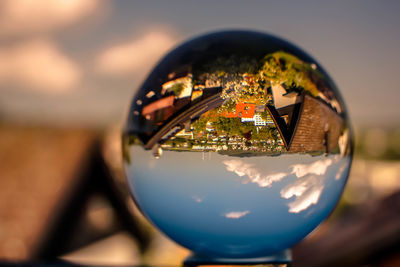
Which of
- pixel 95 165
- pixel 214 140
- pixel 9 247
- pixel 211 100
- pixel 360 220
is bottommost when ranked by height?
pixel 9 247

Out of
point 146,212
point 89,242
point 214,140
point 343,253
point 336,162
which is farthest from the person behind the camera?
point 89,242

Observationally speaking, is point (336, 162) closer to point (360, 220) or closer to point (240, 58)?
point (240, 58)

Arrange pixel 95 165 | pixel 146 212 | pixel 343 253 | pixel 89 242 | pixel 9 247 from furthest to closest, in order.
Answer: pixel 89 242 → pixel 95 165 → pixel 9 247 → pixel 343 253 → pixel 146 212

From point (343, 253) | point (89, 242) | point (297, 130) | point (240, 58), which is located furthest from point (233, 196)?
point (89, 242)

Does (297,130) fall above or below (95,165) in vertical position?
above
